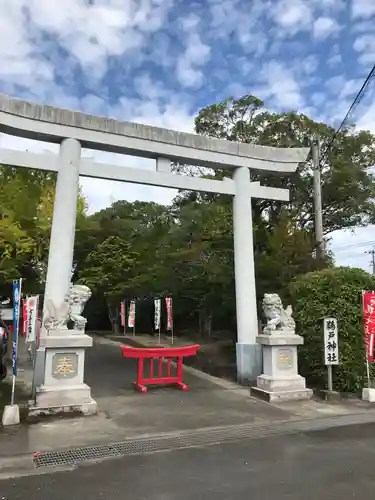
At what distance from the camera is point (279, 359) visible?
31.3 feet

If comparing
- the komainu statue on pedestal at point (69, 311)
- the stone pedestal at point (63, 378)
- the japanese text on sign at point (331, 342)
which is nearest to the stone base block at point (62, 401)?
the stone pedestal at point (63, 378)

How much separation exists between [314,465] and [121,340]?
20209mm

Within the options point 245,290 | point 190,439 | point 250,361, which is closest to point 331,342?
point 250,361

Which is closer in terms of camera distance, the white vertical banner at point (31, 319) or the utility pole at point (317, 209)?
the white vertical banner at point (31, 319)

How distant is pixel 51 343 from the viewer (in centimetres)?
800

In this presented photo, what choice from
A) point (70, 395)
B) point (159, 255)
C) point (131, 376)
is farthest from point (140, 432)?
point (159, 255)

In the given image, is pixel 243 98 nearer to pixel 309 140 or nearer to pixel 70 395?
pixel 309 140

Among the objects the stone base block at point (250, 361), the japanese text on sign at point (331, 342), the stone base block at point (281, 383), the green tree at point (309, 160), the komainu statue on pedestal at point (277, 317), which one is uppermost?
the green tree at point (309, 160)

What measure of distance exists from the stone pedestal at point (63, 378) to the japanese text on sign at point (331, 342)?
5011mm

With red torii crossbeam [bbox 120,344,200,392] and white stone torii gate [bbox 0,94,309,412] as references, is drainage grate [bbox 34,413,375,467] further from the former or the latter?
red torii crossbeam [bbox 120,344,200,392]

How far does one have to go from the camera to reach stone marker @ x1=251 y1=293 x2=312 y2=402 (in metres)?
9.27

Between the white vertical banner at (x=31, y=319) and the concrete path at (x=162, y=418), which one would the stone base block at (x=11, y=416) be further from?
the white vertical banner at (x=31, y=319)

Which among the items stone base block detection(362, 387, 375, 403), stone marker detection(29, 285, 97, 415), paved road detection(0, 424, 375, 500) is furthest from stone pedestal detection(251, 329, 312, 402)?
stone marker detection(29, 285, 97, 415)

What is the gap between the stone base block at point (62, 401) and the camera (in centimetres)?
767
